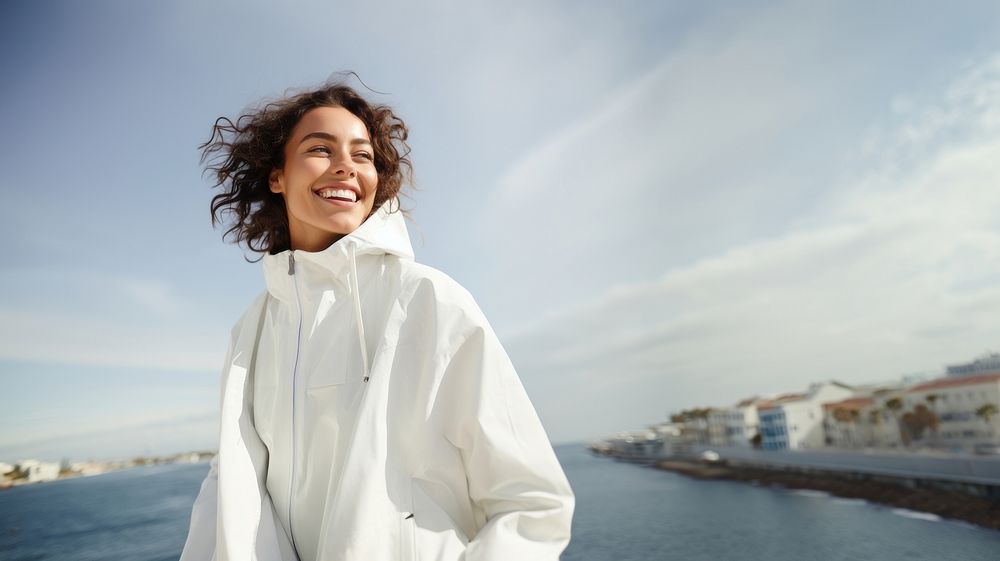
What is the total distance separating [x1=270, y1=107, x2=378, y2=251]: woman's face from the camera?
104 centimetres

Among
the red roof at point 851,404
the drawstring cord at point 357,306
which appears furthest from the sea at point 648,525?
the red roof at point 851,404

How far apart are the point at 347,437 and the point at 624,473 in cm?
3368

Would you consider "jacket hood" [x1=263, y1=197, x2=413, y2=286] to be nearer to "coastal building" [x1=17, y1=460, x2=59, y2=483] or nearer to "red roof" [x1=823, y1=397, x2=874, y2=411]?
"coastal building" [x1=17, y1=460, x2=59, y2=483]

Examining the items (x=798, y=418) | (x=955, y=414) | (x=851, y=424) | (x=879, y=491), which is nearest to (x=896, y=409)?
(x=851, y=424)

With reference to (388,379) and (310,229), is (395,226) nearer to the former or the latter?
(310,229)

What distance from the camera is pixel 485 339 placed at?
827 mm

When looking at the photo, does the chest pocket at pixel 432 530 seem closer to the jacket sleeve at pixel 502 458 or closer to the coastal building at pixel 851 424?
the jacket sleeve at pixel 502 458

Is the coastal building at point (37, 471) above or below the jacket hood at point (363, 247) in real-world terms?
below

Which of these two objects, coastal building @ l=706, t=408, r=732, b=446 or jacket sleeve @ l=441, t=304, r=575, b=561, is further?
coastal building @ l=706, t=408, r=732, b=446

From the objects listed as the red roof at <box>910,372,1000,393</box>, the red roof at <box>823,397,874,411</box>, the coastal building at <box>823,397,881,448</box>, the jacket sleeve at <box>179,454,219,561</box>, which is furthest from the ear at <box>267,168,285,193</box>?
the red roof at <box>823,397,874,411</box>

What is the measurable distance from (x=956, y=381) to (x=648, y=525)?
995 inches

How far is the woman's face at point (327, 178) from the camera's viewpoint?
1.04 metres

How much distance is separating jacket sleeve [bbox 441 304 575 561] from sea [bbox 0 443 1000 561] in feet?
13.6

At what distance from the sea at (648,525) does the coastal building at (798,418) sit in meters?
11.1
